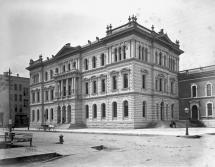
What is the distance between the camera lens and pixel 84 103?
45.4m

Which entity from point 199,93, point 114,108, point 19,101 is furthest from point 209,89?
point 19,101

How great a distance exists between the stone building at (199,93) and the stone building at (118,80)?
133 cm

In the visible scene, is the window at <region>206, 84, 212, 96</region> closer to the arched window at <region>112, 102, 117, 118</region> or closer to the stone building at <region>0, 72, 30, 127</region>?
the arched window at <region>112, 102, 117, 118</region>

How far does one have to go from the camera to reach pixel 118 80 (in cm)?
3906

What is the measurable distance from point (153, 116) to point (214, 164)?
30.5 meters

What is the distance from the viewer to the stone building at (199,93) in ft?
142

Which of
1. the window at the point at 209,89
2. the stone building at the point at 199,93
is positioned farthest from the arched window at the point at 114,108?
the window at the point at 209,89

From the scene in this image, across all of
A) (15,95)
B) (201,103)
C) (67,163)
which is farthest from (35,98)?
(67,163)

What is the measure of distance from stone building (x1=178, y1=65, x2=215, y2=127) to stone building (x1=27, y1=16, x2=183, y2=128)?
1328 millimetres

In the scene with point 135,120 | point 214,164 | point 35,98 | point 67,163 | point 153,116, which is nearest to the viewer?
point 214,164

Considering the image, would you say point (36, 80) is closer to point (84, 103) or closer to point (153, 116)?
point (84, 103)

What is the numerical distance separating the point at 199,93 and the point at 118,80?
558 inches

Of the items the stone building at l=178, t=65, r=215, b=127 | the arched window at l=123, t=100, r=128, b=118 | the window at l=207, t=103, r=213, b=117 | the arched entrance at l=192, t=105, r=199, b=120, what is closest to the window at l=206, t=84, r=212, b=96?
the stone building at l=178, t=65, r=215, b=127

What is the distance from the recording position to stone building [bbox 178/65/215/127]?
1703 inches
